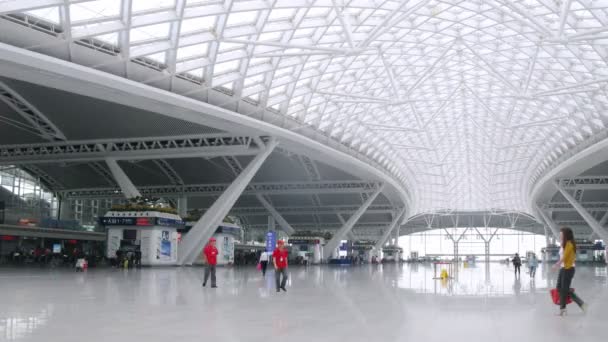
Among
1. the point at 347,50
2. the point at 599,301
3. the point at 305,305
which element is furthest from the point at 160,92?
the point at 599,301

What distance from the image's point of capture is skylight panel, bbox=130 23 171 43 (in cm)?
2906

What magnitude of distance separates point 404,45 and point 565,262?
3320 cm

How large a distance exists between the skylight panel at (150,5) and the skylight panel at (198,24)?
182 cm

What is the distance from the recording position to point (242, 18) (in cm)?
3167

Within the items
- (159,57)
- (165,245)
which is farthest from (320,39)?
(165,245)

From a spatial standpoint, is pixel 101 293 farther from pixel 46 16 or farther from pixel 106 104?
pixel 106 104

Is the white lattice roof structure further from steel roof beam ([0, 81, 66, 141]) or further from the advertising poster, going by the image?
steel roof beam ([0, 81, 66, 141])

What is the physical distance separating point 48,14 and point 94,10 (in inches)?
75.1

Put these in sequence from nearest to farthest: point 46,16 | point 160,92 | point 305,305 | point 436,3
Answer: point 305,305 < point 46,16 < point 160,92 < point 436,3

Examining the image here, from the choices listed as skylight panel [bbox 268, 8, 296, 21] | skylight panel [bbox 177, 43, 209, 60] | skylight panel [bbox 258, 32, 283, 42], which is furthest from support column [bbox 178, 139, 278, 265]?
skylight panel [bbox 268, 8, 296, 21]

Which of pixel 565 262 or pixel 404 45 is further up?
pixel 404 45

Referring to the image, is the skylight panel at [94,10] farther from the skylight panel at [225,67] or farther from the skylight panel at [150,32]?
the skylight panel at [225,67]

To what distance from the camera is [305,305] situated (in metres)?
13.6

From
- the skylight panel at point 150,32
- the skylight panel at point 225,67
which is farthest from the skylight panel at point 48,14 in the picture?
the skylight panel at point 225,67
